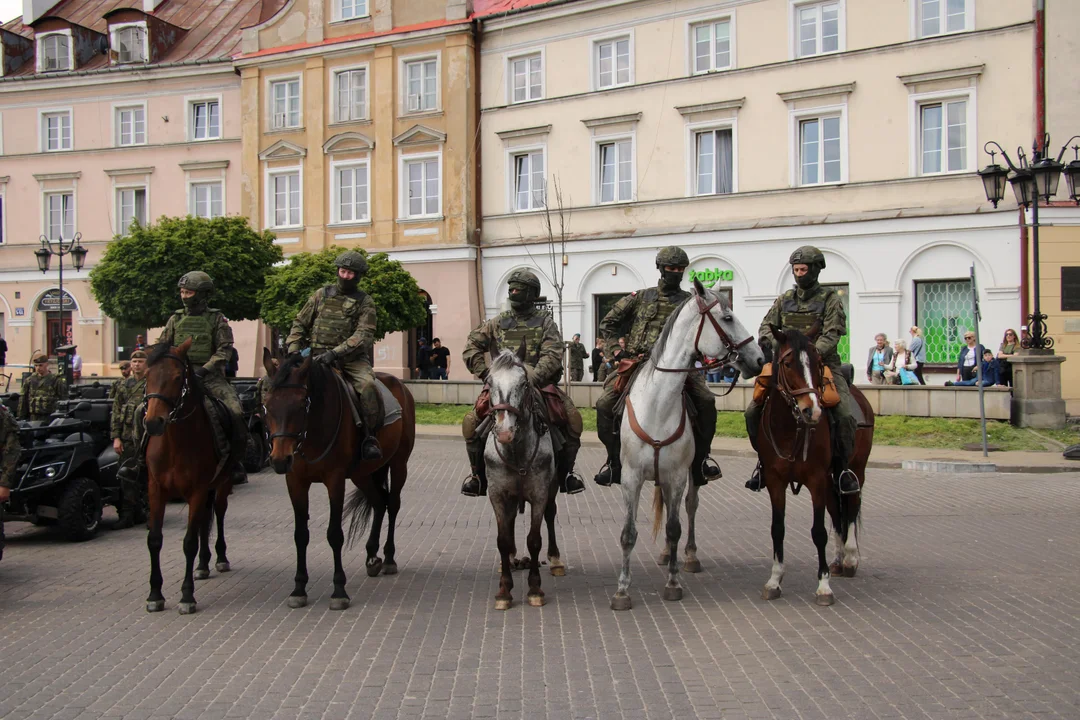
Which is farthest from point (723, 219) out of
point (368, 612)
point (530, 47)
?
point (368, 612)

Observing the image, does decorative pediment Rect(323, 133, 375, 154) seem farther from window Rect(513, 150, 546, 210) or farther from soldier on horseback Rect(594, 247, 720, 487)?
soldier on horseback Rect(594, 247, 720, 487)

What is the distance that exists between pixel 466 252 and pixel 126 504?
23.8 metres

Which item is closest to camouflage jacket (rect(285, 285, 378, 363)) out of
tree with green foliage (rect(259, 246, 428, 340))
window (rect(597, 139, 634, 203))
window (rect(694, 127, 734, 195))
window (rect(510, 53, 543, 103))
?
tree with green foliage (rect(259, 246, 428, 340))

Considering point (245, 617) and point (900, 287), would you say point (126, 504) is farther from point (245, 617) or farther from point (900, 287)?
point (900, 287)

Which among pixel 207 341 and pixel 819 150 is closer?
pixel 207 341

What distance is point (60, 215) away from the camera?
1665 inches

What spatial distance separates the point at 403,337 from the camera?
3631cm

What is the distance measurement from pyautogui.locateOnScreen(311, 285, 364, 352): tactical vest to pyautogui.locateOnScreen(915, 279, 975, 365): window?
72.4 feet

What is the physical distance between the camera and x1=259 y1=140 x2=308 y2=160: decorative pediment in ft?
123

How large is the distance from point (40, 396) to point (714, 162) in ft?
70.7

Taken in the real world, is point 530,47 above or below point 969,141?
above

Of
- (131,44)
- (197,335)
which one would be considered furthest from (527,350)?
(131,44)

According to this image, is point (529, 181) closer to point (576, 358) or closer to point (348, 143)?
point (348, 143)

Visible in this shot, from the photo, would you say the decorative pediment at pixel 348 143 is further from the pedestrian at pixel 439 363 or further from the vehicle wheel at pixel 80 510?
the vehicle wheel at pixel 80 510
